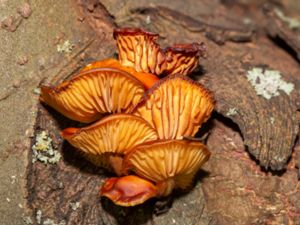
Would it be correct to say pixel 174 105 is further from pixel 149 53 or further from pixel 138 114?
pixel 149 53

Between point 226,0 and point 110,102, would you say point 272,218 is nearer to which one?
point 110,102

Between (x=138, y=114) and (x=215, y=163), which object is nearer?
(x=138, y=114)

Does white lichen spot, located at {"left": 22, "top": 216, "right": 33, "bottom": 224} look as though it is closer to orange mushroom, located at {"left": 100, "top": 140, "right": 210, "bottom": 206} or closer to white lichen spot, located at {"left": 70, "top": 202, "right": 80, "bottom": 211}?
white lichen spot, located at {"left": 70, "top": 202, "right": 80, "bottom": 211}

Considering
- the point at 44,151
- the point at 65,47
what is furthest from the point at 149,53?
the point at 44,151

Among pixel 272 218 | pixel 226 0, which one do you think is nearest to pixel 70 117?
pixel 272 218

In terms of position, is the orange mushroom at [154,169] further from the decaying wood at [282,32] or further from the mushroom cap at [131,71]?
the decaying wood at [282,32]

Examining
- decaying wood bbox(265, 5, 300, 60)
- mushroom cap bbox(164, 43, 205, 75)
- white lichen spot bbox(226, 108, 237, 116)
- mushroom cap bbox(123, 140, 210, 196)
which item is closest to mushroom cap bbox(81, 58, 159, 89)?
mushroom cap bbox(164, 43, 205, 75)
